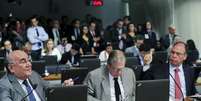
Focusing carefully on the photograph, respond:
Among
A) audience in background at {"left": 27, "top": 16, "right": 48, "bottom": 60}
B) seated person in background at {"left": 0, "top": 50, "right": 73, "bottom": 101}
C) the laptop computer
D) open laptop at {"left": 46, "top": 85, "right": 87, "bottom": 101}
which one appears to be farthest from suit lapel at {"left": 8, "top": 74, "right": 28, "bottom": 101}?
audience in background at {"left": 27, "top": 16, "right": 48, "bottom": 60}

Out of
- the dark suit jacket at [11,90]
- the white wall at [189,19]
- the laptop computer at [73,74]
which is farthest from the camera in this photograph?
the white wall at [189,19]

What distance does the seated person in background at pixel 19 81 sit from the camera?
12.7ft

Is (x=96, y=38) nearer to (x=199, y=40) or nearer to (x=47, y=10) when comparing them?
(x=199, y=40)

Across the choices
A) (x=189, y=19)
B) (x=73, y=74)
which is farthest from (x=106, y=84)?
(x=189, y=19)

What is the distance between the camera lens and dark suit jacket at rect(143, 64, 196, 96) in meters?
4.91

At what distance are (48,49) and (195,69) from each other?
606cm

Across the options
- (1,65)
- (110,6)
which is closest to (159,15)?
(110,6)

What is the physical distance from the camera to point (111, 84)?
4527 mm

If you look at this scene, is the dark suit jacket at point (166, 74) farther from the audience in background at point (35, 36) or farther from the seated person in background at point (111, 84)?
the audience in background at point (35, 36)

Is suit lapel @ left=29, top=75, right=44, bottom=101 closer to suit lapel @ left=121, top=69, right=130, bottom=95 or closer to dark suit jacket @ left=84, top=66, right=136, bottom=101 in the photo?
dark suit jacket @ left=84, top=66, right=136, bottom=101

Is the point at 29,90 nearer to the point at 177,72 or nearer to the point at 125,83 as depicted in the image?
the point at 125,83

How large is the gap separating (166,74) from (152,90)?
0.97m

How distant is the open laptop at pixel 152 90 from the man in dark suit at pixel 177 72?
816 millimetres

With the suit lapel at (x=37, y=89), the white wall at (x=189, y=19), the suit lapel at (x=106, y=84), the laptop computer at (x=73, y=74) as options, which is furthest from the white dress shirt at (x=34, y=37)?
the suit lapel at (x=37, y=89)
